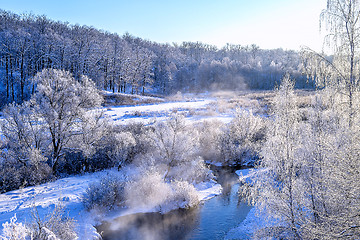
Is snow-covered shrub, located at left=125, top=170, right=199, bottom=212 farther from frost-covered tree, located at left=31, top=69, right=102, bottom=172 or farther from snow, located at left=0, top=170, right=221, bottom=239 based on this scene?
frost-covered tree, located at left=31, top=69, right=102, bottom=172

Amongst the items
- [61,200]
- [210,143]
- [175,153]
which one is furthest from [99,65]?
[61,200]

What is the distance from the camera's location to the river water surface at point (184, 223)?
12656 millimetres

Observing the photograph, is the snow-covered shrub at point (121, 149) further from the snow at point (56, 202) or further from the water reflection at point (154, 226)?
the water reflection at point (154, 226)

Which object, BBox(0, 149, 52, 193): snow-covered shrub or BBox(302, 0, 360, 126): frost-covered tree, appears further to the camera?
BBox(0, 149, 52, 193): snow-covered shrub

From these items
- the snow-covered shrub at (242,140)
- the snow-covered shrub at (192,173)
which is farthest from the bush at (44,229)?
the snow-covered shrub at (242,140)

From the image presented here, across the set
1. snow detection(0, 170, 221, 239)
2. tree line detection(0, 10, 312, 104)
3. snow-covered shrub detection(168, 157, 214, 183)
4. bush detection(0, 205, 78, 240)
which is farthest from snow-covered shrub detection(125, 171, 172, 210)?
tree line detection(0, 10, 312, 104)

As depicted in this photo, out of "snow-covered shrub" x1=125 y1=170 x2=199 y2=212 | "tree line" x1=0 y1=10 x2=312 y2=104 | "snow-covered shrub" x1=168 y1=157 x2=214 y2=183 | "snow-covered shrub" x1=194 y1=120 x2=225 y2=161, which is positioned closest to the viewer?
"snow-covered shrub" x1=125 y1=170 x2=199 y2=212

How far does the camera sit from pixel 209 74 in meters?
78.2

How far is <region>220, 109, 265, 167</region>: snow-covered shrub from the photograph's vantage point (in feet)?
82.2

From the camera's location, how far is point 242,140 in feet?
85.7

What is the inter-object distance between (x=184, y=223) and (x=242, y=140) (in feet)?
47.0

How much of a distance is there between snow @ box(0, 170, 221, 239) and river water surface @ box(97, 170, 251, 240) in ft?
2.45

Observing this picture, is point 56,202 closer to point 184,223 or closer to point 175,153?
point 184,223

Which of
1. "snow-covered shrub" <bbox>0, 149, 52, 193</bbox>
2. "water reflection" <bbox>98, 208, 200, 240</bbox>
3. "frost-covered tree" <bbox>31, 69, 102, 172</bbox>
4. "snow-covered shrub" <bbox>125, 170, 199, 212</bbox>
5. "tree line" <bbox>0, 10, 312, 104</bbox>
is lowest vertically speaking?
"water reflection" <bbox>98, 208, 200, 240</bbox>
